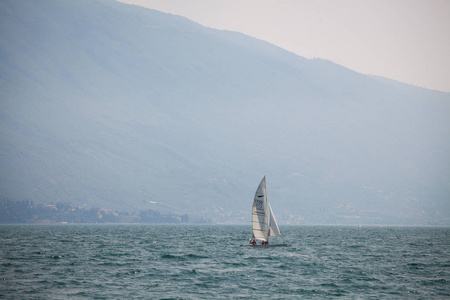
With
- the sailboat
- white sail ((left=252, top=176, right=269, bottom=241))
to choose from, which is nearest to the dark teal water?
the sailboat

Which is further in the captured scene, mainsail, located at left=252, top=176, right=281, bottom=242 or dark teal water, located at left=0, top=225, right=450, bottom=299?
mainsail, located at left=252, top=176, right=281, bottom=242

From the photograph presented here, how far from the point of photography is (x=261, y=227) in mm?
91750

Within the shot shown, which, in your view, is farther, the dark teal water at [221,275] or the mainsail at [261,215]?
the mainsail at [261,215]

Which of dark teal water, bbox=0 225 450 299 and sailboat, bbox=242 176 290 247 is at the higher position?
sailboat, bbox=242 176 290 247

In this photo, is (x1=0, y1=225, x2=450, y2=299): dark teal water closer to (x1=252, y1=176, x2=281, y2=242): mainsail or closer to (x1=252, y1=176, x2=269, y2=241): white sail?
(x1=252, y1=176, x2=281, y2=242): mainsail

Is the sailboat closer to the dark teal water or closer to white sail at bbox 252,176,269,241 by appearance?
white sail at bbox 252,176,269,241

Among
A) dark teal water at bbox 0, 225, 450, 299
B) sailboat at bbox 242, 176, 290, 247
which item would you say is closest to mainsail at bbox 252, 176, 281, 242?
sailboat at bbox 242, 176, 290, 247

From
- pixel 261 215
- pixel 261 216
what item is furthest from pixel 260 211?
pixel 261 216

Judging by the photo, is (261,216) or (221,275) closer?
(221,275)

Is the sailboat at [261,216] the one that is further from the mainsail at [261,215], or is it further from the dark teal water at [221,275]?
the dark teal water at [221,275]

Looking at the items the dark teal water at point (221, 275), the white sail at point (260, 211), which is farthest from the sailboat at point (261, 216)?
the dark teal water at point (221, 275)

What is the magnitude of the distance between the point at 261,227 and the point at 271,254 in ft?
13.7

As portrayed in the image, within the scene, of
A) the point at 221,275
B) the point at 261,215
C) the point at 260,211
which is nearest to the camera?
the point at 221,275

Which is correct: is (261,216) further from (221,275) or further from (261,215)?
(221,275)
